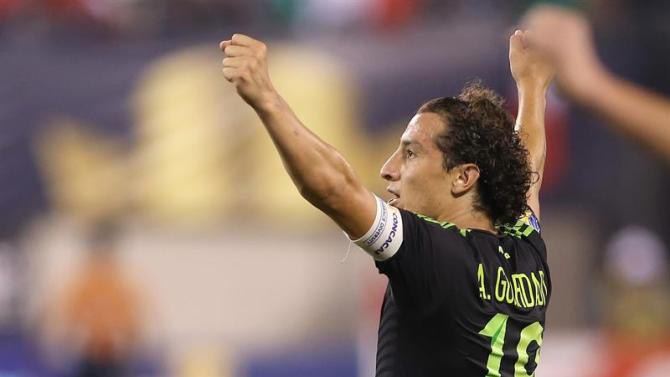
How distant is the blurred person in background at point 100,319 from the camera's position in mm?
10859

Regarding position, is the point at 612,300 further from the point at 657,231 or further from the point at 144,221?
the point at 144,221

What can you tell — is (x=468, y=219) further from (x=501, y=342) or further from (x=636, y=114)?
(x=636, y=114)

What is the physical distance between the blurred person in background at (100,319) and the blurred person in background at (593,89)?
7.54 m

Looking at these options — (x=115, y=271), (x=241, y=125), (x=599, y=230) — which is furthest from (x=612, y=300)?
(x=115, y=271)

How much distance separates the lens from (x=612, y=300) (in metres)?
12.7

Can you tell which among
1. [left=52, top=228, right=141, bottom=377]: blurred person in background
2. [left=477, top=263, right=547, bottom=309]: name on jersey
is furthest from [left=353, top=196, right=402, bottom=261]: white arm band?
[left=52, top=228, right=141, bottom=377]: blurred person in background

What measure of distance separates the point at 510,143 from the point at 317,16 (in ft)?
30.2

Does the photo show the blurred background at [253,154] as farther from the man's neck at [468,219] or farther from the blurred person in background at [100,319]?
the man's neck at [468,219]

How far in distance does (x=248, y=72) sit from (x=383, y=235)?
2.07ft

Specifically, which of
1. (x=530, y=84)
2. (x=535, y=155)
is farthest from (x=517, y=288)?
(x=530, y=84)

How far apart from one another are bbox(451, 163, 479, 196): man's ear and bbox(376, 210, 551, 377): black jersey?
14 centimetres

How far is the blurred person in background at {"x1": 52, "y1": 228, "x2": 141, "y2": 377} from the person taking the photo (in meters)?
10.9

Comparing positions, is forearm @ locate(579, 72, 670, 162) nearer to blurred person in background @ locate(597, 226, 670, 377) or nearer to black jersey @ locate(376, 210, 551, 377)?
black jersey @ locate(376, 210, 551, 377)

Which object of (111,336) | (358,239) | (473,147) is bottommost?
(358,239)
